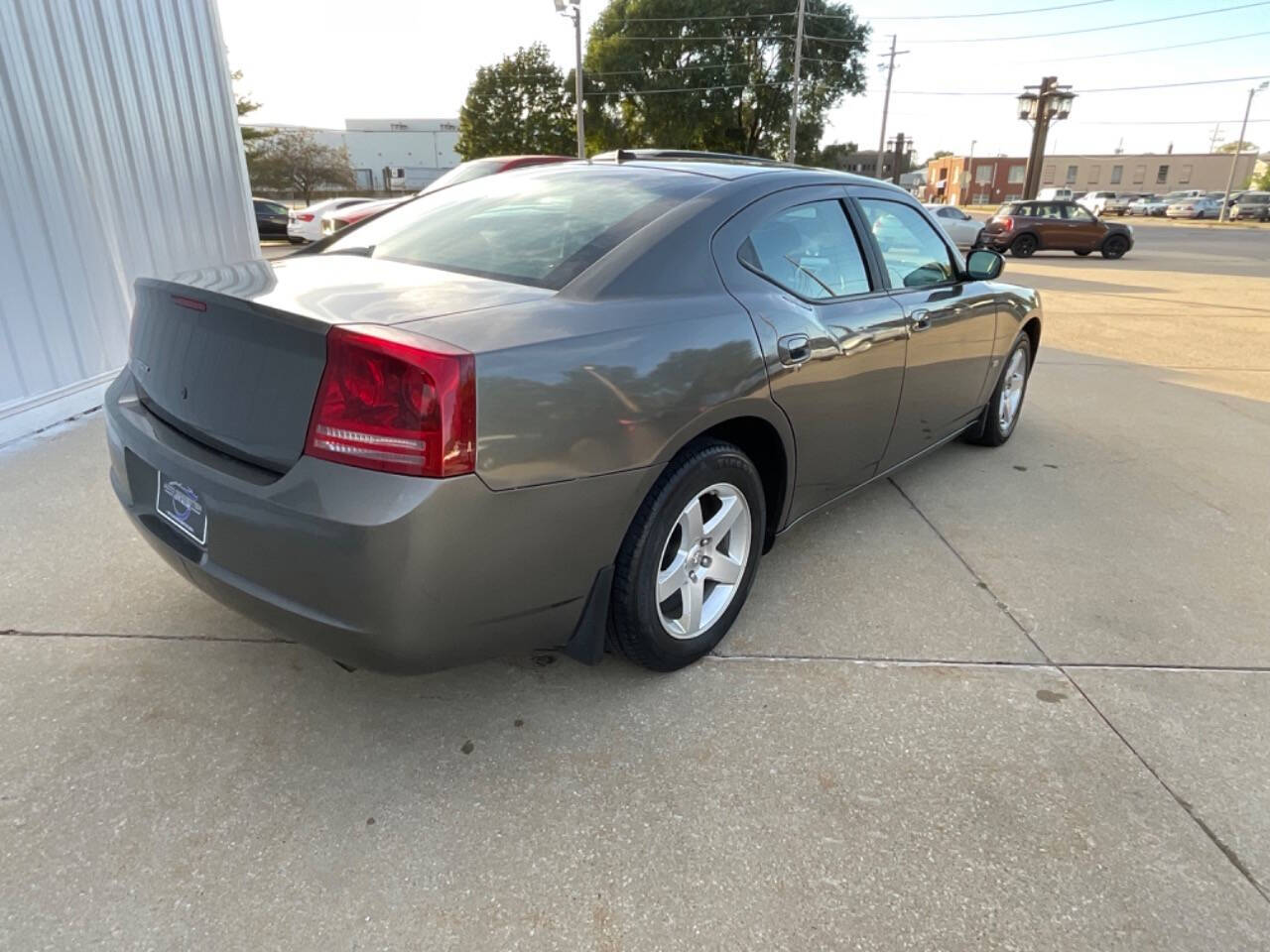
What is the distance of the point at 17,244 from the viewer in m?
4.54

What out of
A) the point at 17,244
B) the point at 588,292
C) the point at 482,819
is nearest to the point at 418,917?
the point at 482,819

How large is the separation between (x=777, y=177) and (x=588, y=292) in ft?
3.81

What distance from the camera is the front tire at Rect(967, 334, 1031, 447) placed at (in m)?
4.64

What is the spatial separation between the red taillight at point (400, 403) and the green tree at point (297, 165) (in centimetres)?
4634

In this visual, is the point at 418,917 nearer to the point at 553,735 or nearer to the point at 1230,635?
the point at 553,735

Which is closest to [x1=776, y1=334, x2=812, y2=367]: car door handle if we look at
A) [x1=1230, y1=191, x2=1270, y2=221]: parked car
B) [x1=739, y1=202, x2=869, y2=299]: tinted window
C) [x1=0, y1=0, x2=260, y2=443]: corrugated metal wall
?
[x1=739, y1=202, x2=869, y2=299]: tinted window

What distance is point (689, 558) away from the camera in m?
2.43

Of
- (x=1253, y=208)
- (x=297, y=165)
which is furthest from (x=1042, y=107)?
(x=297, y=165)

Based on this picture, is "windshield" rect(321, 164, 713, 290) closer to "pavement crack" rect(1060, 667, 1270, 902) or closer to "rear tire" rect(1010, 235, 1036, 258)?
"pavement crack" rect(1060, 667, 1270, 902)

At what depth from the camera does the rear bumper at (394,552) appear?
170 centimetres

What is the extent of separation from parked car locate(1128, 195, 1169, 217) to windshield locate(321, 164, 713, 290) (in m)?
65.0

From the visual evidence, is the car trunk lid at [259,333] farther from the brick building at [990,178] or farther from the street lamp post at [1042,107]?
the brick building at [990,178]

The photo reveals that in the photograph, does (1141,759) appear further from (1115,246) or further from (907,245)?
(1115,246)

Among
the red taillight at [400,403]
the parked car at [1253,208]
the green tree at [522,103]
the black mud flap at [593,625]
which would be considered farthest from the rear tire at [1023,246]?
the parked car at [1253,208]
